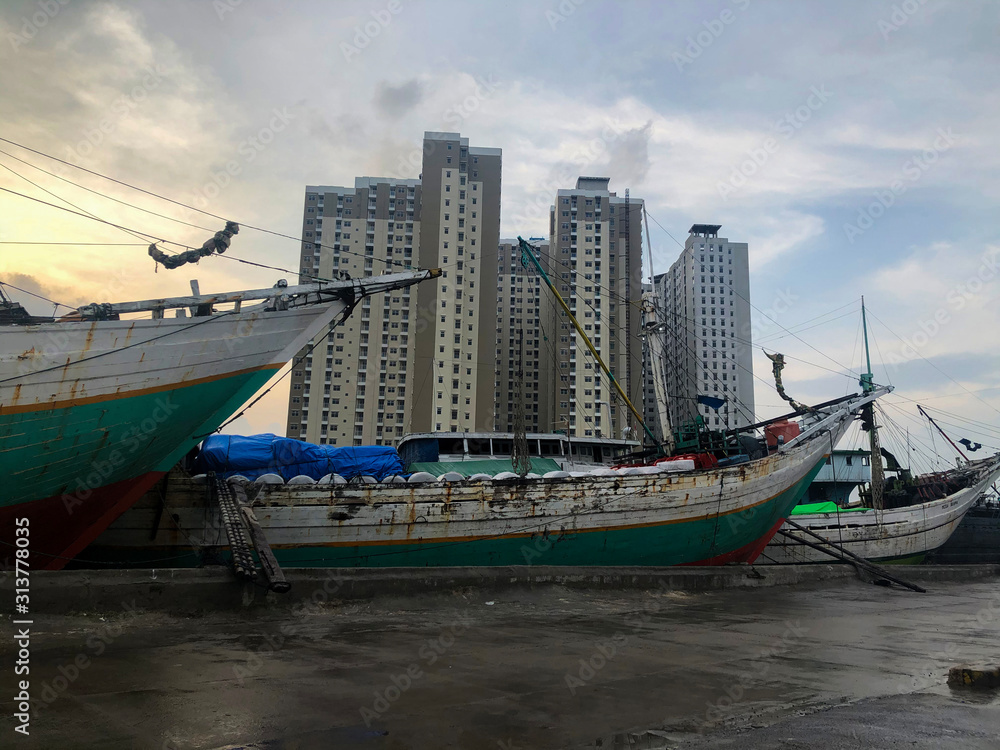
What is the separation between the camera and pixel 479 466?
58.0 feet

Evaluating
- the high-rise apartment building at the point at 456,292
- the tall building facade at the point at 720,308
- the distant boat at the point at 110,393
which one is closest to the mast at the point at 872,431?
the distant boat at the point at 110,393

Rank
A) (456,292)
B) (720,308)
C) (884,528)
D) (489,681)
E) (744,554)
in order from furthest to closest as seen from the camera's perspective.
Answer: (720,308), (456,292), (884,528), (744,554), (489,681)

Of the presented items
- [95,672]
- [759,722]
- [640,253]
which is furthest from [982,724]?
[640,253]

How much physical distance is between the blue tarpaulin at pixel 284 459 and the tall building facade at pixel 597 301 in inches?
2343

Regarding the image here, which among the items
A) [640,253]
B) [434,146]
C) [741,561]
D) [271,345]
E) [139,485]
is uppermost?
[434,146]

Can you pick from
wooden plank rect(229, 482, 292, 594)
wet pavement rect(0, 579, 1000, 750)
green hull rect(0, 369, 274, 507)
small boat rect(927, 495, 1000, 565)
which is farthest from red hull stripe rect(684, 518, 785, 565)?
small boat rect(927, 495, 1000, 565)

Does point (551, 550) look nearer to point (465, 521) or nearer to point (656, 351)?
point (465, 521)

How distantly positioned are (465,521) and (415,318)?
65.4 meters

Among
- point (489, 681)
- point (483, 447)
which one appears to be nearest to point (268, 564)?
point (489, 681)

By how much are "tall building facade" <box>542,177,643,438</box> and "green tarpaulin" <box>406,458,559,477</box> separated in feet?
181

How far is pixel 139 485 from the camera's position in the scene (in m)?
11.4

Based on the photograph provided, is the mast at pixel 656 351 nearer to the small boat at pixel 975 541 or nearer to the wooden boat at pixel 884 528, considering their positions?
the wooden boat at pixel 884 528

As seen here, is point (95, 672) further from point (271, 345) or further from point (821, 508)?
point (821, 508)

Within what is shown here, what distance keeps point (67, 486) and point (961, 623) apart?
45.9 ft
